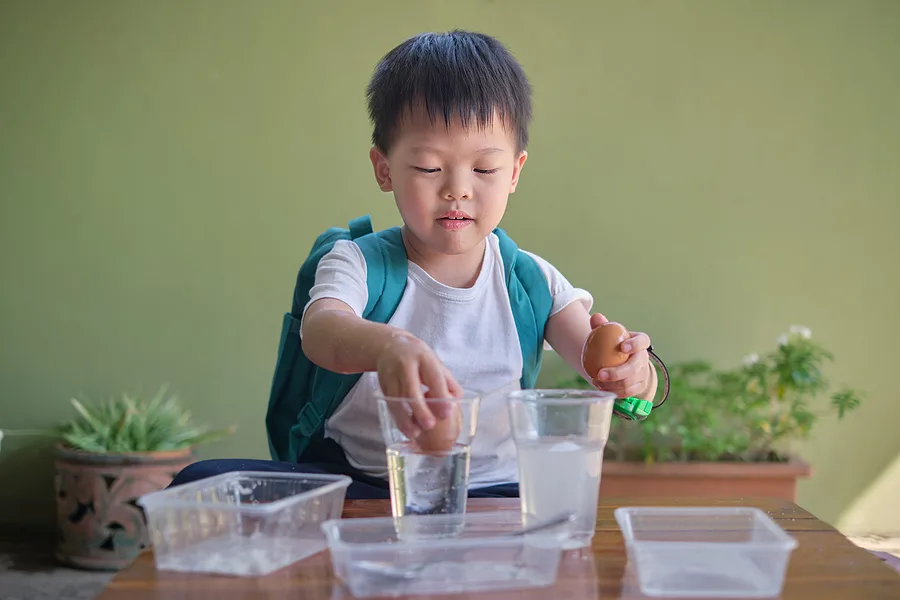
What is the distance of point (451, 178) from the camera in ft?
4.10

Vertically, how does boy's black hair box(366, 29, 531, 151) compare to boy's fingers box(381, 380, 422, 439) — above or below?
above

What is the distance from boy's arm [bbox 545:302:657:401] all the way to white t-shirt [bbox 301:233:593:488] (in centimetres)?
2

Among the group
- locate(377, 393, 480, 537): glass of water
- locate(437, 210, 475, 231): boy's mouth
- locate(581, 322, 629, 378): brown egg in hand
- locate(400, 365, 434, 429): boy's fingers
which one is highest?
locate(437, 210, 475, 231): boy's mouth

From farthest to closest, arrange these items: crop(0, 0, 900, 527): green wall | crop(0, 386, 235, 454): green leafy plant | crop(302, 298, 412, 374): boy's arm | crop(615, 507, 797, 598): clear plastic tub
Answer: crop(0, 0, 900, 527): green wall → crop(0, 386, 235, 454): green leafy plant → crop(302, 298, 412, 374): boy's arm → crop(615, 507, 797, 598): clear plastic tub

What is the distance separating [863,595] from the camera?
2.35ft

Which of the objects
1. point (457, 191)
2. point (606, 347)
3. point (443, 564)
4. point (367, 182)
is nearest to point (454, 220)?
point (457, 191)

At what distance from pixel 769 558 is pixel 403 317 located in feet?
2.54

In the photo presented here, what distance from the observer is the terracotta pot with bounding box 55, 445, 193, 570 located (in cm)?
277

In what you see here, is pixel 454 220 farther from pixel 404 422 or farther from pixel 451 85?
pixel 404 422

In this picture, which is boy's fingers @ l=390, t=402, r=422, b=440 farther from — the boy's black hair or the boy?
the boy's black hair

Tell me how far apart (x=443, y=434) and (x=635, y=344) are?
36 centimetres

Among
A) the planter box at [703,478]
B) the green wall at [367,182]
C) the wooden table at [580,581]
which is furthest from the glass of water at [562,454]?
the green wall at [367,182]

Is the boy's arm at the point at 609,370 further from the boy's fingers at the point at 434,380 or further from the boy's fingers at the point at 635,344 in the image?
the boy's fingers at the point at 434,380

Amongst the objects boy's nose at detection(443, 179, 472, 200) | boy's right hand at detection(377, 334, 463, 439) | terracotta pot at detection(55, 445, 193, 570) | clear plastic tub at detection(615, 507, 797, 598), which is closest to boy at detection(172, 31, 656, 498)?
boy's nose at detection(443, 179, 472, 200)
